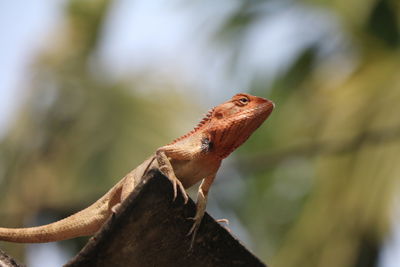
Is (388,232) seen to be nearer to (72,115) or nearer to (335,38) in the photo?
(335,38)

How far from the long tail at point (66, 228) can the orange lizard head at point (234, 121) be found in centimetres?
98

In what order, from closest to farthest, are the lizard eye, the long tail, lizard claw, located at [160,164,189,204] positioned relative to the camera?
lizard claw, located at [160,164,189,204]
the long tail
the lizard eye

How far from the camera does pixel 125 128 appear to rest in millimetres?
22859

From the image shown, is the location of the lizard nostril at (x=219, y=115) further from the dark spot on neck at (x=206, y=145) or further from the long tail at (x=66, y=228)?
the long tail at (x=66, y=228)

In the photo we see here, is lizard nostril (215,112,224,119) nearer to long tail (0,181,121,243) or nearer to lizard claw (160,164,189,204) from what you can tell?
lizard claw (160,164,189,204)

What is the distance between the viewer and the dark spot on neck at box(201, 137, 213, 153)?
7102 mm

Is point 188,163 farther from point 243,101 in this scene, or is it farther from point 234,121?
point 243,101

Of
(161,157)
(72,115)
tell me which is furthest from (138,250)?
(72,115)

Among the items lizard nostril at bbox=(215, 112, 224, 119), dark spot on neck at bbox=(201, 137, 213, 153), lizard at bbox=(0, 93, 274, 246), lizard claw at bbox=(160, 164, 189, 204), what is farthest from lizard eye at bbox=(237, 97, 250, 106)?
lizard claw at bbox=(160, 164, 189, 204)

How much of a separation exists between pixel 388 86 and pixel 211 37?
14.6 ft

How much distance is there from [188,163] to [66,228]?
1042 millimetres

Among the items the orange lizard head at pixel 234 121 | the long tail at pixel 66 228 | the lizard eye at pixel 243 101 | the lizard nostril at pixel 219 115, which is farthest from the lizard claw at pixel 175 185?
the lizard eye at pixel 243 101

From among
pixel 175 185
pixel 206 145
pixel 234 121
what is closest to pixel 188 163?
pixel 206 145

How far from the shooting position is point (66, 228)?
6758 millimetres
